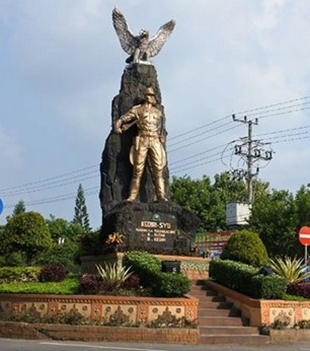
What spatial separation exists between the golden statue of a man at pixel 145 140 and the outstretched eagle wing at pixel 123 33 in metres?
2.61

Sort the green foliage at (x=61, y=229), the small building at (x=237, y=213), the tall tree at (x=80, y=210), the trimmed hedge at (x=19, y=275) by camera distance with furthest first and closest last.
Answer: the tall tree at (x=80, y=210)
the green foliage at (x=61, y=229)
the small building at (x=237, y=213)
the trimmed hedge at (x=19, y=275)

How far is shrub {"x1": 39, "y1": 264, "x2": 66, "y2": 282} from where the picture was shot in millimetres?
15406

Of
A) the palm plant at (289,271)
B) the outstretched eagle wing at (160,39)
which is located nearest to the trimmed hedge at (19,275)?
the palm plant at (289,271)

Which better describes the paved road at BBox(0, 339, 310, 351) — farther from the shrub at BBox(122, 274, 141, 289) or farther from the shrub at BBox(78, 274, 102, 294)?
the shrub at BBox(122, 274, 141, 289)

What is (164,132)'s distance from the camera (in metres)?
21.4

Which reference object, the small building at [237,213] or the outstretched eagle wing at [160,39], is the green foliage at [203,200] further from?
the outstretched eagle wing at [160,39]

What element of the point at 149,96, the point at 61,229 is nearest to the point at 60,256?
the point at 149,96

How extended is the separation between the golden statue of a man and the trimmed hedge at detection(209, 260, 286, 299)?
4.47 meters

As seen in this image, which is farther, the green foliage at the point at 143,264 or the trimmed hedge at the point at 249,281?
the green foliage at the point at 143,264

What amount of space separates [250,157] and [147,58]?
82.6 feet

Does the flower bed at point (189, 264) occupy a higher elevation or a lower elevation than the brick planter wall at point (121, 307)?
higher

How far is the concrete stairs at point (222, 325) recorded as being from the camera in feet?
43.2

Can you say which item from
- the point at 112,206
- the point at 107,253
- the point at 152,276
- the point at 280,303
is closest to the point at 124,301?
the point at 152,276

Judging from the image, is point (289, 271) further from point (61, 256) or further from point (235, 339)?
point (61, 256)
